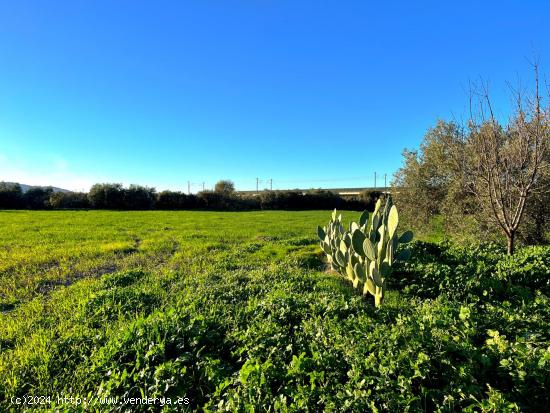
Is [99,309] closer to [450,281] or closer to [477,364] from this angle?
[477,364]

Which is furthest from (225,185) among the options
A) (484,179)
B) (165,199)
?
(484,179)

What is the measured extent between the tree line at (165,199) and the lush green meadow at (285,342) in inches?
1520

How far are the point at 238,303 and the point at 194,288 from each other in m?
1.47

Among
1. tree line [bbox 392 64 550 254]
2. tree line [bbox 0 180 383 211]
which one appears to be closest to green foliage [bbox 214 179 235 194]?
tree line [bbox 0 180 383 211]

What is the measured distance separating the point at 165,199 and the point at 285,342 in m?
A: 46.1

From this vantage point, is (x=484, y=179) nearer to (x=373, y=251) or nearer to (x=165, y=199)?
(x=373, y=251)

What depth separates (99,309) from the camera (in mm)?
4852

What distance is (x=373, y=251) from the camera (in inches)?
197

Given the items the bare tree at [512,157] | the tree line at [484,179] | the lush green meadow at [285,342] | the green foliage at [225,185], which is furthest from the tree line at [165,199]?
the lush green meadow at [285,342]

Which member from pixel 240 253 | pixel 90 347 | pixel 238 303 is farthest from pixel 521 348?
pixel 240 253

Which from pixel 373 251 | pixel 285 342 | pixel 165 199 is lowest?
pixel 285 342

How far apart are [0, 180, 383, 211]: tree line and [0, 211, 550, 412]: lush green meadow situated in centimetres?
3860

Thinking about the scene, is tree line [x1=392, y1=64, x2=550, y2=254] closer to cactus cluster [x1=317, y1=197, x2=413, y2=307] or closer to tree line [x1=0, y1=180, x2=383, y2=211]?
cactus cluster [x1=317, y1=197, x2=413, y2=307]

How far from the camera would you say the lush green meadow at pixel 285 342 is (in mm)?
2408
